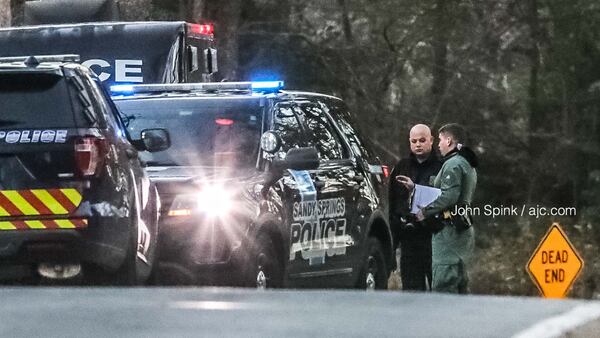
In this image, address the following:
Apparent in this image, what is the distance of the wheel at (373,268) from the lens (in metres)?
13.6

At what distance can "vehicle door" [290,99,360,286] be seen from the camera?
1250 centimetres

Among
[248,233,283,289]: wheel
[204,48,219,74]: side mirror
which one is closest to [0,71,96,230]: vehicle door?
[248,233,283,289]: wheel

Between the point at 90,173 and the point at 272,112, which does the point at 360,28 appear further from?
the point at 90,173

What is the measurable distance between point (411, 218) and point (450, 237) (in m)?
0.59

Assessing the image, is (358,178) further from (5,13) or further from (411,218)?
(5,13)

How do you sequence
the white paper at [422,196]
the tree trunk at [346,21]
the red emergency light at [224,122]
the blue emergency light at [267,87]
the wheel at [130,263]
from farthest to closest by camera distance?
the tree trunk at [346,21], the white paper at [422,196], the blue emergency light at [267,87], the red emergency light at [224,122], the wheel at [130,263]

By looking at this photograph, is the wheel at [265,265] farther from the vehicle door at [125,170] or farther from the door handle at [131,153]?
the door handle at [131,153]

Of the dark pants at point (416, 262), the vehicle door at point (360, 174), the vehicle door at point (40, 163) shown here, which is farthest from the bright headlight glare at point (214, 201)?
the dark pants at point (416, 262)

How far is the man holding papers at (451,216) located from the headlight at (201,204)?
9.02 feet

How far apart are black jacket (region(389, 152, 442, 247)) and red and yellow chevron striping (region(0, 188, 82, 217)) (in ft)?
16.0

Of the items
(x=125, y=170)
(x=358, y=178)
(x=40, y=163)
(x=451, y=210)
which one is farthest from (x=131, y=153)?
(x=451, y=210)

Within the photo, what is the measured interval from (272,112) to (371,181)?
1.77 metres

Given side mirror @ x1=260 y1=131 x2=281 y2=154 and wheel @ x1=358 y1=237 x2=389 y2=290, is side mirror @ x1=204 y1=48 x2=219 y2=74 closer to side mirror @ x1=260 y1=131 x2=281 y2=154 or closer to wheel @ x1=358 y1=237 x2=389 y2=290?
wheel @ x1=358 y1=237 x2=389 y2=290

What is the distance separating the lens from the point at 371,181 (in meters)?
13.8
